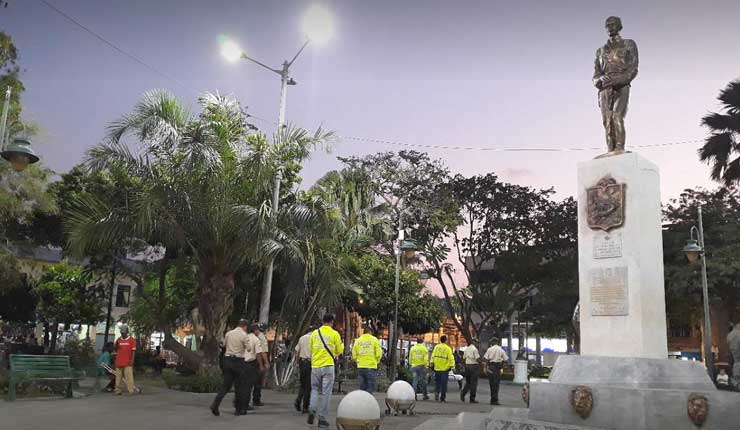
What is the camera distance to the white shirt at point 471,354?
1617 centimetres

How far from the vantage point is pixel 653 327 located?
8.77 meters

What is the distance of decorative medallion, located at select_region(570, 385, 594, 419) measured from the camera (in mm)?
8141

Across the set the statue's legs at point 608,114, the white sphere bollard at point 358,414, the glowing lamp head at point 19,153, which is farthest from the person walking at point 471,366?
the glowing lamp head at point 19,153

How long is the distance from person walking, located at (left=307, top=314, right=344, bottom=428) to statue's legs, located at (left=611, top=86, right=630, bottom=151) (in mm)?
5296

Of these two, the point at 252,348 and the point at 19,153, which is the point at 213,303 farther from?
the point at 19,153

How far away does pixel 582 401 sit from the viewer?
8.18 m

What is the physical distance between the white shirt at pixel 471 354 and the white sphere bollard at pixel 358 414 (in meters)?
8.31

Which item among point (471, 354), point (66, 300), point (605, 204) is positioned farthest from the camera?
point (66, 300)

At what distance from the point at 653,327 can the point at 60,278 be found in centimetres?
3313

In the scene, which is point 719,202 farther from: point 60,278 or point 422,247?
point 60,278

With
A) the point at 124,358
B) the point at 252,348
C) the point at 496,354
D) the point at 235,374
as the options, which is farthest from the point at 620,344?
the point at 124,358

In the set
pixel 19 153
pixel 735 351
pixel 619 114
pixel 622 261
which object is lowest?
pixel 735 351

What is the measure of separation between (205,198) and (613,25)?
32.6ft

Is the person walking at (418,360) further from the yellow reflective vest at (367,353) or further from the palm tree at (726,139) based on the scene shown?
the palm tree at (726,139)
